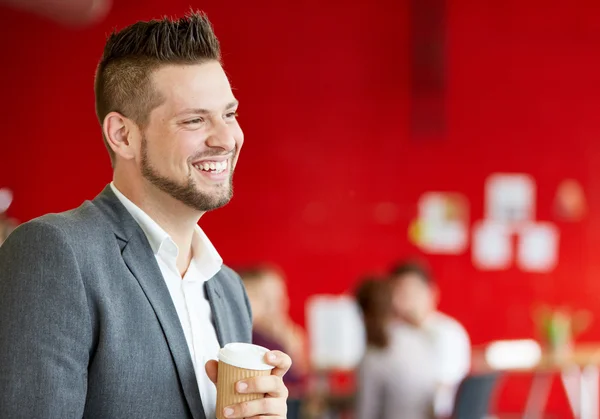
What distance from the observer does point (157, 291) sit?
1.47 m

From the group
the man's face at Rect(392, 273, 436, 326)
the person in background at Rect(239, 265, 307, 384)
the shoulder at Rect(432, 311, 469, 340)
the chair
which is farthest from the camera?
the shoulder at Rect(432, 311, 469, 340)

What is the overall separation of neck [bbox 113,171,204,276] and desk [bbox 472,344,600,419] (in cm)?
517

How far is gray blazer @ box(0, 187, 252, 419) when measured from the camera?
51.3 inches

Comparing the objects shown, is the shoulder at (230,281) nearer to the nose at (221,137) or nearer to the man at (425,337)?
the nose at (221,137)

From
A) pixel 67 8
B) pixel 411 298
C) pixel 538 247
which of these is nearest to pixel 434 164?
pixel 538 247

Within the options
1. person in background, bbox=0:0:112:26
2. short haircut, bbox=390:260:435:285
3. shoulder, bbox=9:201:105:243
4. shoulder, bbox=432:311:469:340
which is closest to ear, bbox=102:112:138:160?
shoulder, bbox=9:201:105:243

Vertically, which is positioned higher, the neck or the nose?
the nose

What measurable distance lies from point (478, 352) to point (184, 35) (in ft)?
18.6

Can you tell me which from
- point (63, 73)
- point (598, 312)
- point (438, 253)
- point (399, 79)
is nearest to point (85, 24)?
point (63, 73)

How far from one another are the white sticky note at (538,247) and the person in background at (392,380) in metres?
2.79

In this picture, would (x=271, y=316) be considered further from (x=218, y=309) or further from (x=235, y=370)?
(x=235, y=370)

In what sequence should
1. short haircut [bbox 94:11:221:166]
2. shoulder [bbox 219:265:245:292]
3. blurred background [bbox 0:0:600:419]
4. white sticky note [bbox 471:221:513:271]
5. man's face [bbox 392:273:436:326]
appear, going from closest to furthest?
short haircut [bbox 94:11:221:166], shoulder [bbox 219:265:245:292], man's face [bbox 392:273:436:326], blurred background [bbox 0:0:600:419], white sticky note [bbox 471:221:513:271]

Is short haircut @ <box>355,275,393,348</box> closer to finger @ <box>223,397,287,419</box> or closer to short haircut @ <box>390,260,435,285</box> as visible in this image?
short haircut @ <box>390,260,435,285</box>

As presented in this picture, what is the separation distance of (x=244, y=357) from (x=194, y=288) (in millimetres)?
245
